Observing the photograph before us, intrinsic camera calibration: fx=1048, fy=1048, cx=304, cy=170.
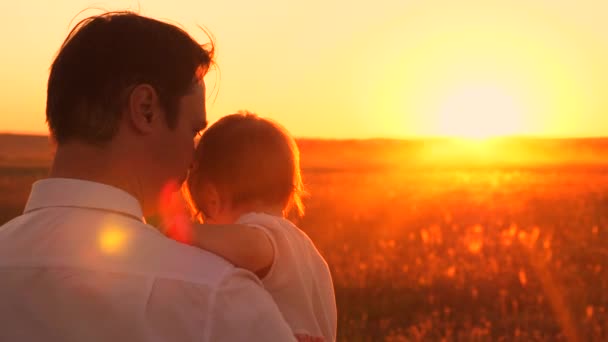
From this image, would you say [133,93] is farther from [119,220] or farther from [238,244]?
[238,244]

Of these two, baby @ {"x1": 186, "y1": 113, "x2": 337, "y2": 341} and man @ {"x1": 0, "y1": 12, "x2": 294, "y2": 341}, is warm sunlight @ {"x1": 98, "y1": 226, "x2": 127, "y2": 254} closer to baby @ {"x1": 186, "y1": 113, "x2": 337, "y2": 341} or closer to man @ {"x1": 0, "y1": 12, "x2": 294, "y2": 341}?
man @ {"x1": 0, "y1": 12, "x2": 294, "y2": 341}

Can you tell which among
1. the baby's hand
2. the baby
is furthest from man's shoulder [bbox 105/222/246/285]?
the baby's hand

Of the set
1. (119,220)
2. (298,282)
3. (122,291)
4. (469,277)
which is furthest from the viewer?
(469,277)

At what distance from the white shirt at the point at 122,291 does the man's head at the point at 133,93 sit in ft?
0.62

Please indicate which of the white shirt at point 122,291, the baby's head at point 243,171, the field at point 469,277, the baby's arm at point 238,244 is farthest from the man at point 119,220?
the field at point 469,277

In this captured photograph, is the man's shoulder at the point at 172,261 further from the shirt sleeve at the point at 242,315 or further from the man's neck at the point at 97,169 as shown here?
the man's neck at the point at 97,169

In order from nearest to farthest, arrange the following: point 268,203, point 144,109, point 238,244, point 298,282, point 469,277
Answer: point 144,109, point 238,244, point 298,282, point 268,203, point 469,277

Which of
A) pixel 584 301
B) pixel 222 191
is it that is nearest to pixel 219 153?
pixel 222 191

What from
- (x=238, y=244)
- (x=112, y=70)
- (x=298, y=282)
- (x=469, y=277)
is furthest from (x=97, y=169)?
(x=469, y=277)

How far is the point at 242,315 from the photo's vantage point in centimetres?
156

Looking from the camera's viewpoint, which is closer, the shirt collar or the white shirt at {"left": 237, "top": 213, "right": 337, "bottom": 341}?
the shirt collar

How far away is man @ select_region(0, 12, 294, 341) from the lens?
1541 mm

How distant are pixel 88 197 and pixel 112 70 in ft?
0.80

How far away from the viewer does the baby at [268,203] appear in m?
2.87
